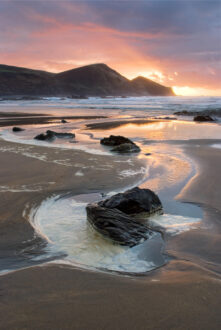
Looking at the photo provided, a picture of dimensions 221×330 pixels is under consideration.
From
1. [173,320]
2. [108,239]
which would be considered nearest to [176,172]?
[108,239]

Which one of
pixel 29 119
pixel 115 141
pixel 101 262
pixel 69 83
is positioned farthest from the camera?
pixel 69 83

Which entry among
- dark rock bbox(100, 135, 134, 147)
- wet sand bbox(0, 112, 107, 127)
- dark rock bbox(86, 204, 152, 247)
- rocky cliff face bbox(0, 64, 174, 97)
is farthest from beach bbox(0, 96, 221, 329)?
rocky cliff face bbox(0, 64, 174, 97)

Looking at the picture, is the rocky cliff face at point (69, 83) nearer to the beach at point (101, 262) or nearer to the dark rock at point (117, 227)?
the beach at point (101, 262)

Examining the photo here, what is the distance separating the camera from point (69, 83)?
493 feet

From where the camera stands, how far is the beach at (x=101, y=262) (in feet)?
5.60

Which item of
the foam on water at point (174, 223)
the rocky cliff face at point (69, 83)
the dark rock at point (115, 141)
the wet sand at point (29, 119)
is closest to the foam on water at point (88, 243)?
the foam on water at point (174, 223)

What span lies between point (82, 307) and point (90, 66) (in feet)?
623

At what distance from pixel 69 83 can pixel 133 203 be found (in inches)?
6101

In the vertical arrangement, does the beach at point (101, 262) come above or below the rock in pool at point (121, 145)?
below

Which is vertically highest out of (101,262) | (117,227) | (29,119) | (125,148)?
(29,119)

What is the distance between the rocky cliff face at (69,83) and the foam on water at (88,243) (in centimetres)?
11730

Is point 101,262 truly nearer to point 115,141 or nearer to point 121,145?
point 121,145

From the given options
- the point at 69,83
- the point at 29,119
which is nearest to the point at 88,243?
the point at 29,119

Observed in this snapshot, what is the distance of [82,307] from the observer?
1.77 m
